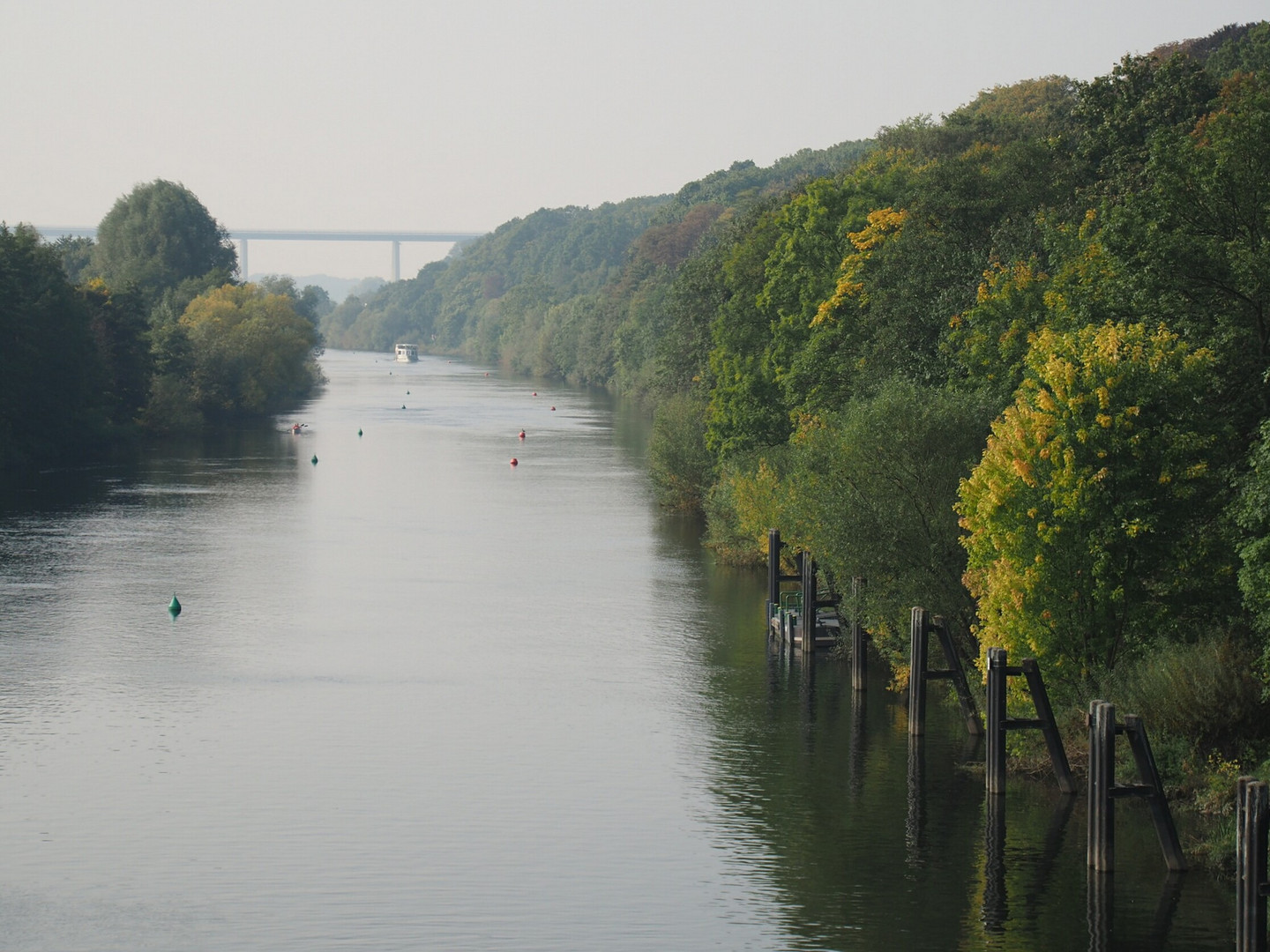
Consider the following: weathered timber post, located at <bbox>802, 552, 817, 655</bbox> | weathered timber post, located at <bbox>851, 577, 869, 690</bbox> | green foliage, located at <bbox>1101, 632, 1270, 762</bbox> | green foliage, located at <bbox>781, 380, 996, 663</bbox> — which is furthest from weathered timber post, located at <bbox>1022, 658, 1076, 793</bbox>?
weathered timber post, located at <bbox>802, 552, 817, 655</bbox>

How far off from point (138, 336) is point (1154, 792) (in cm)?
8988

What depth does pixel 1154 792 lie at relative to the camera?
2555 cm

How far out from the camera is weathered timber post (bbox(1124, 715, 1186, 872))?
25141 mm

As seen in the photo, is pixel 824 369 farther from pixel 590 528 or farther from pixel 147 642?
pixel 147 642

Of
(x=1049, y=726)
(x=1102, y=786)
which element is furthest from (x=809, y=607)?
(x=1102, y=786)

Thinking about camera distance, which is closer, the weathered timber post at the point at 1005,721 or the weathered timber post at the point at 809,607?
the weathered timber post at the point at 1005,721

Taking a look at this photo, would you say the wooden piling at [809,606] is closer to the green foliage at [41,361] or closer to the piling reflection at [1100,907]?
the piling reflection at [1100,907]

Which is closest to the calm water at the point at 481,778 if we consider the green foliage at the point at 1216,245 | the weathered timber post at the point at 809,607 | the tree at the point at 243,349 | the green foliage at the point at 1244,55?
the weathered timber post at the point at 809,607

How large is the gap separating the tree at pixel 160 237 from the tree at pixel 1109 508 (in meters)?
130

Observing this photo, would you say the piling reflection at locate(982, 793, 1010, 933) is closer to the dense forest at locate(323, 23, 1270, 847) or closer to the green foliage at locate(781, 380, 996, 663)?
the dense forest at locate(323, 23, 1270, 847)

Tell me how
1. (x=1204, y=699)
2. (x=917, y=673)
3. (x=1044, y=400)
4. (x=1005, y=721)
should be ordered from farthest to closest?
(x=917, y=673) → (x=1044, y=400) → (x=1005, y=721) → (x=1204, y=699)

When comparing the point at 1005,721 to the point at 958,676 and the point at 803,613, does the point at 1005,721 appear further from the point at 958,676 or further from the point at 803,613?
the point at 803,613

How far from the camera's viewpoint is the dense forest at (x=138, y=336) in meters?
86.5

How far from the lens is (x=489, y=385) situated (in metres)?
188
